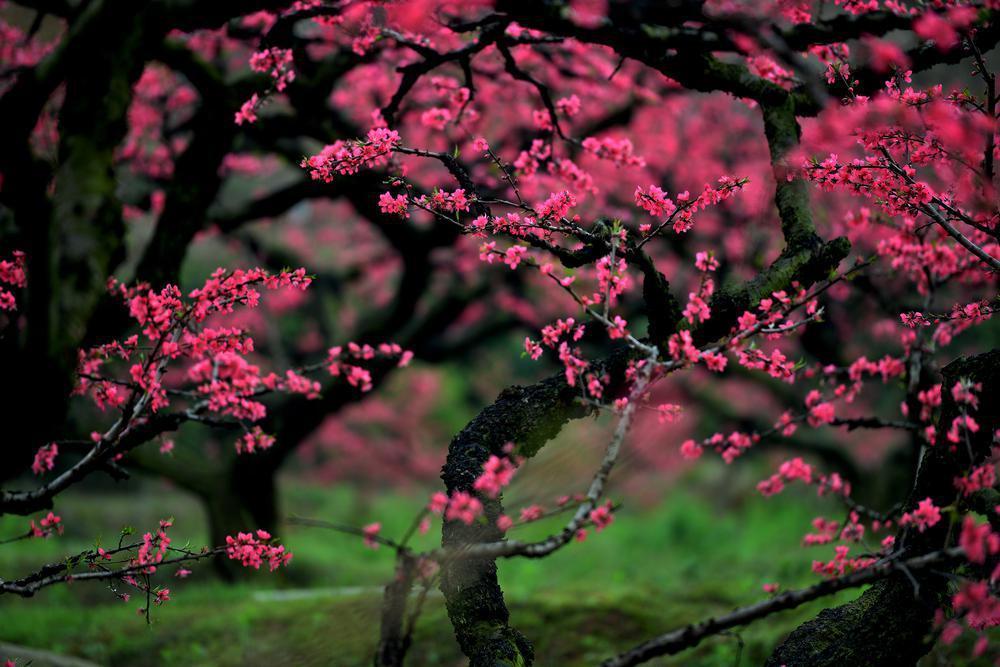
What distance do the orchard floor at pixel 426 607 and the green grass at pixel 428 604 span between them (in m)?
0.02

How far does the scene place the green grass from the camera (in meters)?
6.35

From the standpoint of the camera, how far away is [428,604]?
6.95 meters

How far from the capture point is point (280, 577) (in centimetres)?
1045

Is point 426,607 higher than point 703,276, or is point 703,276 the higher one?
point 703,276

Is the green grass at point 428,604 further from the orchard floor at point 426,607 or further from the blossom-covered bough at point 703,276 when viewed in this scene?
the blossom-covered bough at point 703,276

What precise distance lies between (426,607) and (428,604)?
33 mm

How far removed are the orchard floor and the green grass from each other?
0.07ft

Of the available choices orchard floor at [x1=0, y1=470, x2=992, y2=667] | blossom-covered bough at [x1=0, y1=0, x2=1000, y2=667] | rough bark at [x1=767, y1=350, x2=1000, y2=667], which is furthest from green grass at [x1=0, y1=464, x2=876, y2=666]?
rough bark at [x1=767, y1=350, x2=1000, y2=667]

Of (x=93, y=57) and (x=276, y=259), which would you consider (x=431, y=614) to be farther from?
(x=276, y=259)

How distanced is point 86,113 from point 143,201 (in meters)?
4.27

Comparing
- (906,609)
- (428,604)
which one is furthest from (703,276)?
(428,604)

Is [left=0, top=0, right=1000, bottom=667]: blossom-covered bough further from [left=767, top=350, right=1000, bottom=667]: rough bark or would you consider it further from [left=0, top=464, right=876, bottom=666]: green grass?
[left=0, top=464, right=876, bottom=666]: green grass

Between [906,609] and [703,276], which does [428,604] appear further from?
[703,276]

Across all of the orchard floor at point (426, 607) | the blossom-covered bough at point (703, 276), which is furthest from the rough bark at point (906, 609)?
the orchard floor at point (426, 607)
